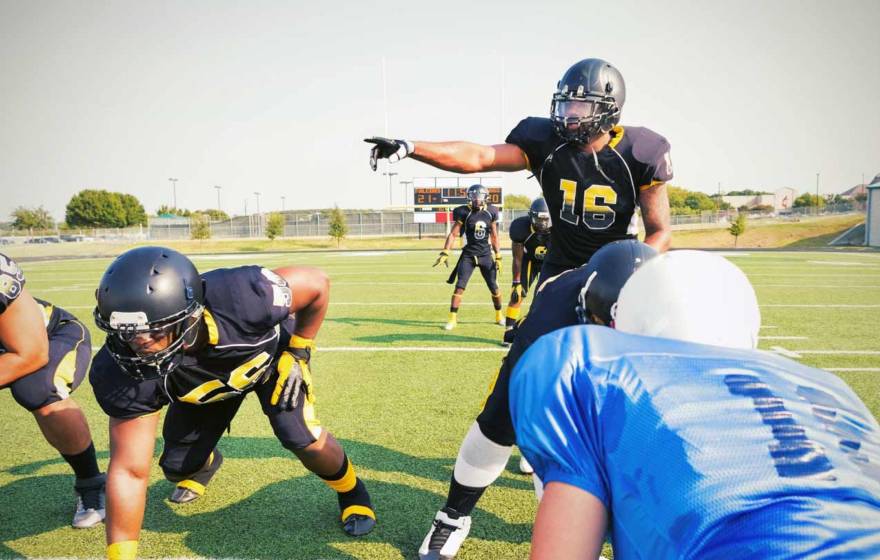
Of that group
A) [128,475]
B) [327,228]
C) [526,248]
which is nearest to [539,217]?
[526,248]

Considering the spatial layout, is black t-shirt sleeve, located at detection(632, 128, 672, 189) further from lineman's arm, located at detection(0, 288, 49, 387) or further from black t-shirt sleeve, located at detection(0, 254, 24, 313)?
lineman's arm, located at detection(0, 288, 49, 387)

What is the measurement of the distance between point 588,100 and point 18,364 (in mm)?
3305

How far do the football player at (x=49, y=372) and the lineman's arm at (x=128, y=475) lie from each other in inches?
38.7

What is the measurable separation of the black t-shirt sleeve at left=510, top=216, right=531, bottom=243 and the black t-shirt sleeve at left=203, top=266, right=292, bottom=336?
570 cm

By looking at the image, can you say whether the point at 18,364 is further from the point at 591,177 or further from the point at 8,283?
the point at 591,177

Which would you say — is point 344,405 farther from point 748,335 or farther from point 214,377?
point 748,335

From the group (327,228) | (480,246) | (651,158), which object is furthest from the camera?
(327,228)

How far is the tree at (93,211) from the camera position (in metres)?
79.9

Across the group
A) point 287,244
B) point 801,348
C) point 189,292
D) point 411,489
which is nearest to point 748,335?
point 189,292

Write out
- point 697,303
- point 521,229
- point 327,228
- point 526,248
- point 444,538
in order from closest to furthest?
1. point 697,303
2. point 444,538
3. point 521,229
4. point 526,248
5. point 327,228

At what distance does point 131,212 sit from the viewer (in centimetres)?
8338

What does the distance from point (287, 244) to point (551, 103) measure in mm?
42917

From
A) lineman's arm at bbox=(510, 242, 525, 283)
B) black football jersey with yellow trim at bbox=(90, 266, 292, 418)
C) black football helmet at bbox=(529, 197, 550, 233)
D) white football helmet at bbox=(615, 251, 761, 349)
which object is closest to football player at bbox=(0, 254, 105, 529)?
black football jersey with yellow trim at bbox=(90, 266, 292, 418)

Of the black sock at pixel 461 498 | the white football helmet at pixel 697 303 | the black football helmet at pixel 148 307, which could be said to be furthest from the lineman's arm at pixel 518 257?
the white football helmet at pixel 697 303
